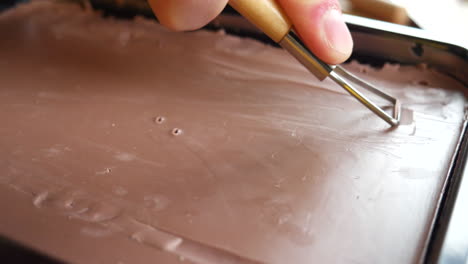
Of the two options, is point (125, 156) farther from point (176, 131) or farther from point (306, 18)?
point (306, 18)

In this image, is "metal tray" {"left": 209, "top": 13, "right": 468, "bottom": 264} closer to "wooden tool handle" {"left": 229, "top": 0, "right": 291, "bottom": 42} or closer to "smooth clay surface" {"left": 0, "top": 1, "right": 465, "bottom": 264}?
"smooth clay surface" {"left": 0, "top": 1, "right": 465, "bottom": 264}

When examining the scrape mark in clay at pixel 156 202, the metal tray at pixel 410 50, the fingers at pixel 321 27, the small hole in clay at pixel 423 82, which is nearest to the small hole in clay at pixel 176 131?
the scrape mark in clay at pixel 156 202

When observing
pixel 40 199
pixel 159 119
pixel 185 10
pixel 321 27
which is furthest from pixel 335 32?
pixel 40 199

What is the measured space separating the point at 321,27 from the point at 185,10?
206 mm

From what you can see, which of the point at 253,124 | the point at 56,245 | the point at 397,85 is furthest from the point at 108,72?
the point at 397,85

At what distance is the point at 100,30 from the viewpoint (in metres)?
1.13

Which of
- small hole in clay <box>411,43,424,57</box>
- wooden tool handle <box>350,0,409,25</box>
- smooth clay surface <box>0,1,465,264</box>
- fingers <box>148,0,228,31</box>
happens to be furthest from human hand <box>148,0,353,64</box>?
wooden tool handle <box>350,0,409,25</box>

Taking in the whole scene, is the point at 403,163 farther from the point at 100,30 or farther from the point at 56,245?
the point at 100,30

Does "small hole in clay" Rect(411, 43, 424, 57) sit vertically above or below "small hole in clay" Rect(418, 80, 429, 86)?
above

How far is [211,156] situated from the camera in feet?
2.45

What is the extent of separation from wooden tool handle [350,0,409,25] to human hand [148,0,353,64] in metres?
0.48

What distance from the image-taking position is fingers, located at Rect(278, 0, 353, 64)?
27.6 inches

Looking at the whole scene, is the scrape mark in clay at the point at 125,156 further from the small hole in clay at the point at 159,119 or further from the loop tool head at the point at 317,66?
the loop tool head at the point at 317,66

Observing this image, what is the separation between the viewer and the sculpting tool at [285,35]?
2.27ft
